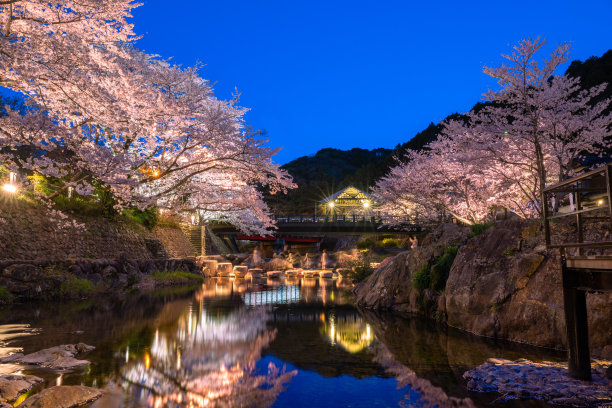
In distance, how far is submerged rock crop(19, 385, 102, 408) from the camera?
458 cm

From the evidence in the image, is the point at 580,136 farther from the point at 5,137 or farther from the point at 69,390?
the point at 5,137

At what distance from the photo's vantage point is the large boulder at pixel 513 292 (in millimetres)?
7781

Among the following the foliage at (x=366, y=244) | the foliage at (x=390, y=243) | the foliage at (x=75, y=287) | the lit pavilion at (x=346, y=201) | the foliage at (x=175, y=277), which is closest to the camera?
the foliage at (x=75, y=287)

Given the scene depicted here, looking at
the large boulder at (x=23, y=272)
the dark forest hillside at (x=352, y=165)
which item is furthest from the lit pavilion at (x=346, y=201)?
the large boulder at (x=23, y=272)

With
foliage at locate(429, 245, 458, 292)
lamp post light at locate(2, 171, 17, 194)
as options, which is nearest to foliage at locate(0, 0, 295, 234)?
lamp post light at locate(2, 171, 17, 194)

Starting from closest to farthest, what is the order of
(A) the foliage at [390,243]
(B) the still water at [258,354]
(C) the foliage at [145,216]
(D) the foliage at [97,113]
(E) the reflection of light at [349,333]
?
(B) the still water at [258,354], (E) the reflection of light at [349,333], (D) the foliage at [97,113], (C) the foliage at [145,216], (A) the foliage at [390,243]

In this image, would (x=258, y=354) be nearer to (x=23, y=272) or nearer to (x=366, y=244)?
(x=23, y=272)

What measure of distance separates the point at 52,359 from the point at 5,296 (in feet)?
29.0

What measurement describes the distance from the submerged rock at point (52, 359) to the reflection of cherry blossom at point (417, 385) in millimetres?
4987

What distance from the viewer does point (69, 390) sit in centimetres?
493

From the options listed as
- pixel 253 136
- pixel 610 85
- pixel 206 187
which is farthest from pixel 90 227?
pixel 610 85

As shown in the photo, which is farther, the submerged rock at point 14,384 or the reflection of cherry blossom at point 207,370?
the reflection of cherry blossom at point 207,370

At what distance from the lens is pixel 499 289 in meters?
9.05

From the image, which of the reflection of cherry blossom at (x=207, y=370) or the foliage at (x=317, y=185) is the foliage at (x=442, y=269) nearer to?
the reflection of cherry blossom at (x=207, y=370)
